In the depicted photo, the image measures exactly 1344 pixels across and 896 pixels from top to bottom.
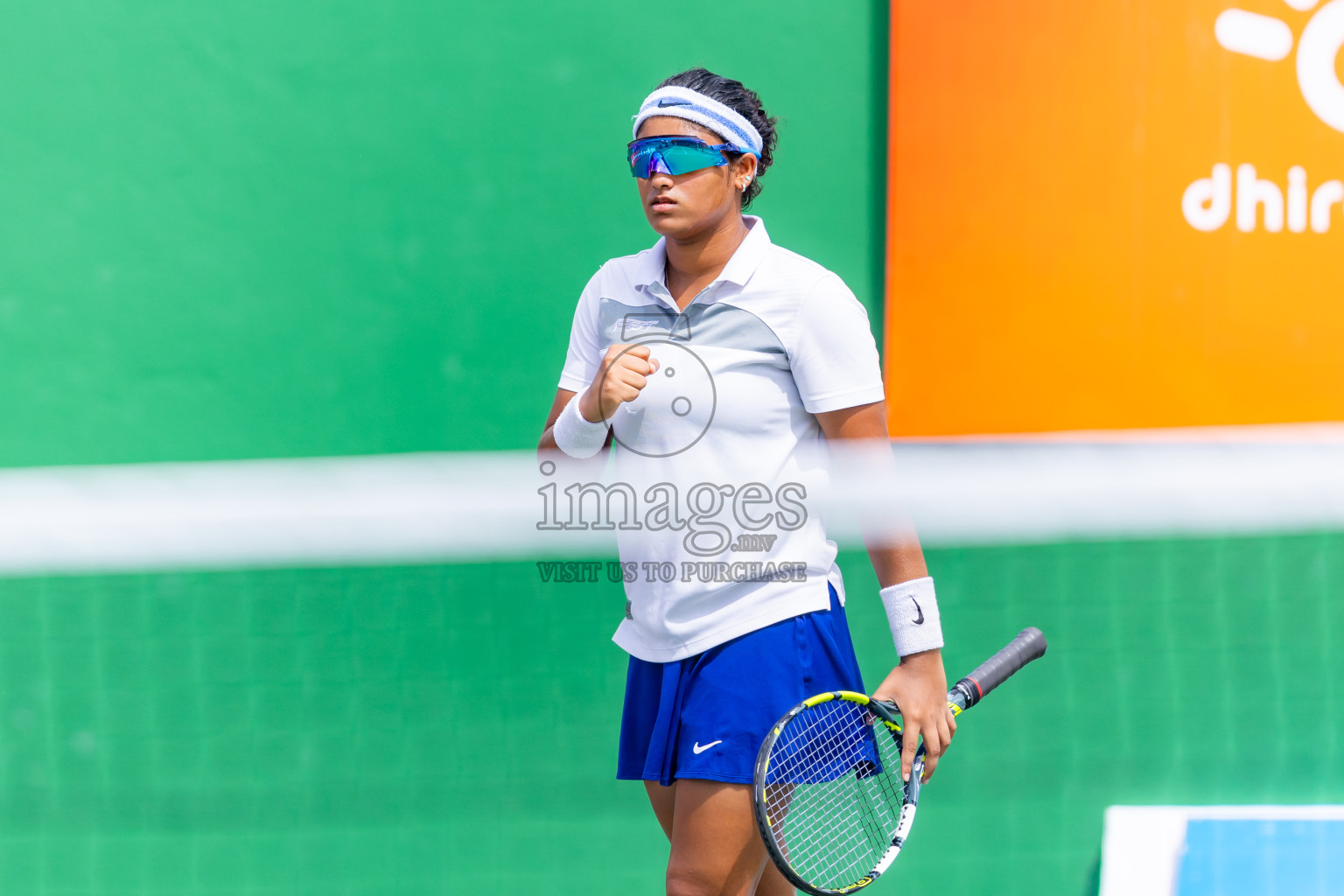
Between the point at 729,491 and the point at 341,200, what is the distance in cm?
161

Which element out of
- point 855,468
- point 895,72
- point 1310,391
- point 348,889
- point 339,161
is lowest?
point 348,889

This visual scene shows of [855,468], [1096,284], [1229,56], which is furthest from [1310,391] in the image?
[855,468]

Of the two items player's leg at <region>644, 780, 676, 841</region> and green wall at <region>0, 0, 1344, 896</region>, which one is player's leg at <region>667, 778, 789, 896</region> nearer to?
player's leg at <region>644, 780, 676, 841</region>

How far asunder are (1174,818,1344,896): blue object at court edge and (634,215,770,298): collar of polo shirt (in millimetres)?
2031

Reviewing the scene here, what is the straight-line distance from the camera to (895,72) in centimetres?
311

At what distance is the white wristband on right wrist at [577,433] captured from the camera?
2158 millimetres

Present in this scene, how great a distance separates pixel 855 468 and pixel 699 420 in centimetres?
28

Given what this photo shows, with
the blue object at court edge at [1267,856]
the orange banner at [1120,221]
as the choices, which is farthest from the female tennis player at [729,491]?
the blue object at court edge at [1267,856]

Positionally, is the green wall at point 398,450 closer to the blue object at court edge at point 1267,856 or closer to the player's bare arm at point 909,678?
the blue object at court edge at point 1267,856

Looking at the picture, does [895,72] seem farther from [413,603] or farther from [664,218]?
[413,603]

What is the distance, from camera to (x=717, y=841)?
207 centimetres

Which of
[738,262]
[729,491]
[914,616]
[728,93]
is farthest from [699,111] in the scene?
[914,616]

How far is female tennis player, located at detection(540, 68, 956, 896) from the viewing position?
2.08m

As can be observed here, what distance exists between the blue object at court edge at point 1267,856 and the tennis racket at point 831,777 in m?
1.28
